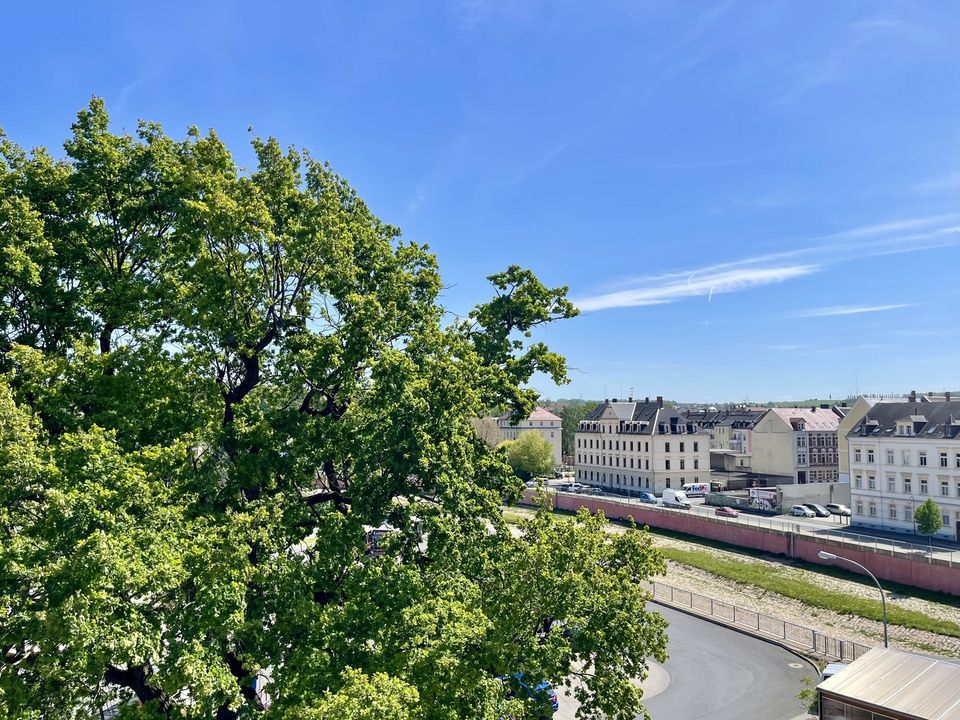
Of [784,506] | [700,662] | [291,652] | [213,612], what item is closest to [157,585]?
[213,612]

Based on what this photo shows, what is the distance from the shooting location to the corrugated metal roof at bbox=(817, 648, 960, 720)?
16.4 m

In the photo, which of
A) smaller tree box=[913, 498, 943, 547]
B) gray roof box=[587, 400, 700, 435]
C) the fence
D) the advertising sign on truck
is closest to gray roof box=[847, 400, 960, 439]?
smaller tree box=[913, 498, 943, 547]

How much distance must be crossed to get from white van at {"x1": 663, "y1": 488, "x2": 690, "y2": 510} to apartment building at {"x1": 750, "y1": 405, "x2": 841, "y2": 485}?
19723mm

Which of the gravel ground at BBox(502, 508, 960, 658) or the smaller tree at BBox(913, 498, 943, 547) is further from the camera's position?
the smaller tree at BBox(913, 498, 943, 547)

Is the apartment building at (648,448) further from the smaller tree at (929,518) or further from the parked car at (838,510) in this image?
the smaller tree at (929,518)

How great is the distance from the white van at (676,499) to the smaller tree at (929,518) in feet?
76.2

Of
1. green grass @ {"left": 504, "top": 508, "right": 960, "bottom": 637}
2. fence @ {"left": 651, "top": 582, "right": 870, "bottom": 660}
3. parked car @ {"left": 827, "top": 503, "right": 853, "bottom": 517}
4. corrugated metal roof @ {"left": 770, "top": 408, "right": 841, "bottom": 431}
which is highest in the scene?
corrugated metal roof @ {"left": 770, "top": 408, "right": 841, "bottom": 431}

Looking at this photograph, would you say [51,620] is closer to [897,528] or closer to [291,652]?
[291,652]

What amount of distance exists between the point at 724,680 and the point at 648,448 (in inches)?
2309

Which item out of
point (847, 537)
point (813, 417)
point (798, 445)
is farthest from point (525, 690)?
point (813, 417)

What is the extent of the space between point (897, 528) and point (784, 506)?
12.3 metres

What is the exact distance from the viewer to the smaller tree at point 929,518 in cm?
5456

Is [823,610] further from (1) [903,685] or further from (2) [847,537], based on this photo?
(1) [903,685]

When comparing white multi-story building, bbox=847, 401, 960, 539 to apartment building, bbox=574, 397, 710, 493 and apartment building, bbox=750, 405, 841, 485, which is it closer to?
apartment building, bbox=750, 405, 841, 485
